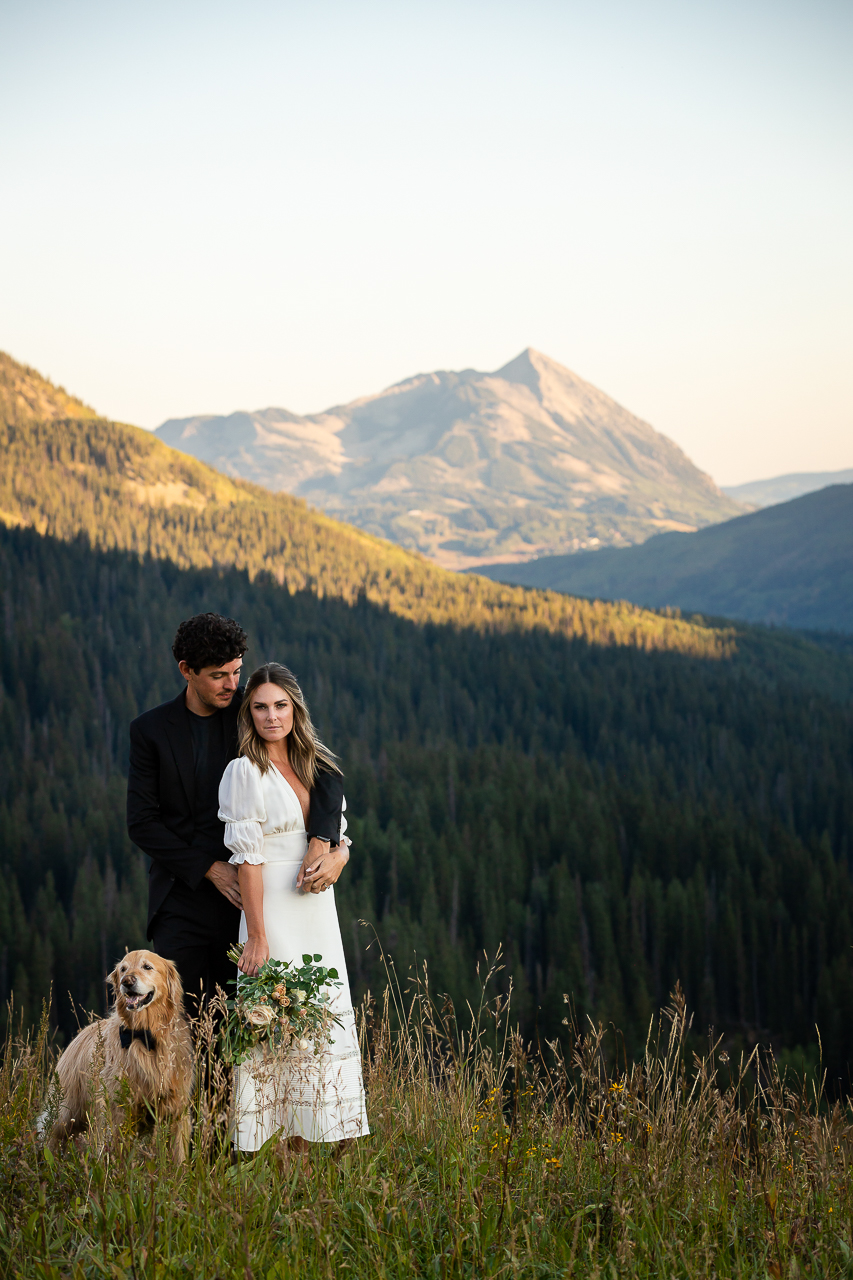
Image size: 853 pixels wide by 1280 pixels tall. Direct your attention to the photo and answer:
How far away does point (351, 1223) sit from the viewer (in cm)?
530

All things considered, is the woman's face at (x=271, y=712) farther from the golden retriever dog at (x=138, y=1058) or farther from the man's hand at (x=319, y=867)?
the golden retriever dog at (x=138, y=1058)

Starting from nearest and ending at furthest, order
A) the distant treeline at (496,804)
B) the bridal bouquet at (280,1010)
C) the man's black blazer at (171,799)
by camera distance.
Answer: the bridal bouquet at (280,1010)
the man's black blazer at (171,799)
the distant treeline at (496,804)

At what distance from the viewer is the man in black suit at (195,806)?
6.54 m

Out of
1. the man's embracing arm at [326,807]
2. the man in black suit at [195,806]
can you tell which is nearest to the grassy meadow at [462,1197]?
the man in black suit at [195,806]

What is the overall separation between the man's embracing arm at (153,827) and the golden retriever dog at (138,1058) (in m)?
0.66

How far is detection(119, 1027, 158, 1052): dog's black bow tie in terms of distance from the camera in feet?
19.8

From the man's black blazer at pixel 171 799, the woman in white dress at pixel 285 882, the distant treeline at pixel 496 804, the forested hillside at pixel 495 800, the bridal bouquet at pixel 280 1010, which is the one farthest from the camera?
the forested hillside at pixel 495 800

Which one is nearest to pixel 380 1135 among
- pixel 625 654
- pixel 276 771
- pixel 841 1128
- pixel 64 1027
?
pixel 276 771

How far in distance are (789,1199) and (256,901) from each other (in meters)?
3.69

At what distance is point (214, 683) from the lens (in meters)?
6.72

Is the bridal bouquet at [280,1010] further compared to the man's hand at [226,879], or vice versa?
the man's hand at [226,879]

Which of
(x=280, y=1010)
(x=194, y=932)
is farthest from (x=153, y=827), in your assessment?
(x=280, y=1010)

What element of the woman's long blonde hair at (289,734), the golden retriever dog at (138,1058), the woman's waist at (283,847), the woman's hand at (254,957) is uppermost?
the woman's long blonde hair at (289,734)

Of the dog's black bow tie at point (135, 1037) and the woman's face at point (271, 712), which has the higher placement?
the woman's face at point (271, 712)
